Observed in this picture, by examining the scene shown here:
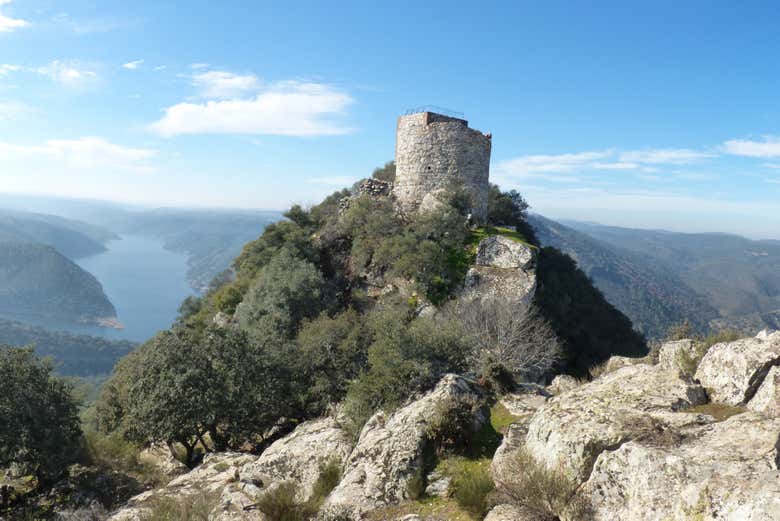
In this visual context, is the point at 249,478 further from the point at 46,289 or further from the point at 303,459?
the point at 46,289

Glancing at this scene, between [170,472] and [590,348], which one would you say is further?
[590,348]

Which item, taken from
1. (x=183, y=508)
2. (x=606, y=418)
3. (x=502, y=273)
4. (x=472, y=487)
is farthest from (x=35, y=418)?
(x=502, y=273)

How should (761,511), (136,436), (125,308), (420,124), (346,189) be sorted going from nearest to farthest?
1. (761,511)
2. (136,436)
3. (420,124)
4. (346,189)
5. (125,308)

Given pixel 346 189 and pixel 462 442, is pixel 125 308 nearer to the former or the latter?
pixel 346 189

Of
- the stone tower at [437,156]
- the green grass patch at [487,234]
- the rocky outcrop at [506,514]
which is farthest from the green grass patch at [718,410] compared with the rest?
the stone tower at [437,156]

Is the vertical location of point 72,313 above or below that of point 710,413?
below

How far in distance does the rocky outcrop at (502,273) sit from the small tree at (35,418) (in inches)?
532

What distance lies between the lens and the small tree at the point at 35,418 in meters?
10.6

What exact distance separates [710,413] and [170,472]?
13464 millimetres

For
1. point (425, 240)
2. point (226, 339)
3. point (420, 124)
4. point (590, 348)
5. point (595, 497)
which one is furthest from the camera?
point (590, 348)

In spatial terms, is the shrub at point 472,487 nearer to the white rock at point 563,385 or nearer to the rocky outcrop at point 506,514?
the rocky outcrop at point 506,514

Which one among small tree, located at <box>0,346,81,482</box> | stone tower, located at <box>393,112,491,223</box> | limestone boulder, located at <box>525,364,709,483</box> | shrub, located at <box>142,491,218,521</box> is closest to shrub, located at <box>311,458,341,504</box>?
shrub, located at <box>142,491,218,521</box>

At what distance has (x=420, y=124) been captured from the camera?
2262cm

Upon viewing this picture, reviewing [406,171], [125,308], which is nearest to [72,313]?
[125,308]
